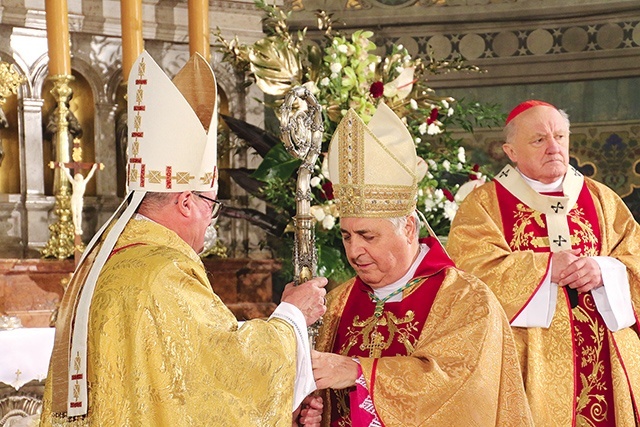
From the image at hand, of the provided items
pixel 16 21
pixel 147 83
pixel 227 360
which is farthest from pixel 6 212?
pixel 227 360

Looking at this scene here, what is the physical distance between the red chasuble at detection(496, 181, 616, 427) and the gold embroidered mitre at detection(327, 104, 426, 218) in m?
1.22

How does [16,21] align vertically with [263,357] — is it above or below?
above

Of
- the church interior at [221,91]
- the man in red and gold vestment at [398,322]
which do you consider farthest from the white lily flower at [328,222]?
the man in red and gold vestment at [398,322]

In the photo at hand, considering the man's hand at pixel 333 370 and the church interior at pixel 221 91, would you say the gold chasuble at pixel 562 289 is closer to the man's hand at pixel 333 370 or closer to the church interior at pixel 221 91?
the man's hand at pixel 333 370

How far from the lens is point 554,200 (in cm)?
413

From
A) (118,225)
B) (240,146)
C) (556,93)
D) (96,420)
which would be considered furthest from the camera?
(556,93)

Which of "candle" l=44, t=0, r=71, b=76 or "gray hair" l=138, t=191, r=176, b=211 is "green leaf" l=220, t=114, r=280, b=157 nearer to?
"candle" l=44, t=0, r=71, b=76

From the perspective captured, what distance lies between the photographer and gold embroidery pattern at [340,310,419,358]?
9.86 ft

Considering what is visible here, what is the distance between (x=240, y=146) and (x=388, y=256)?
3.10 m

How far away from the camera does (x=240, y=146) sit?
19.6ft

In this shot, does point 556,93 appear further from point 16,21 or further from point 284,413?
point 284,413

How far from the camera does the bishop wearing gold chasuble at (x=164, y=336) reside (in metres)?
2.48

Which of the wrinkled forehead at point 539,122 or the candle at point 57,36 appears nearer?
the wrinkled forehead at point 539,122

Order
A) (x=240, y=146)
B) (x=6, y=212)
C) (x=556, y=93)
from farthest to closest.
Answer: (x=556, y=93), (x=240, y=146), (x=6, y=212)
